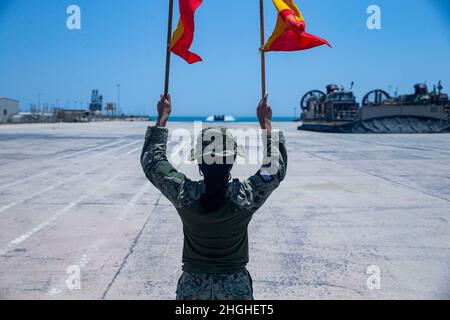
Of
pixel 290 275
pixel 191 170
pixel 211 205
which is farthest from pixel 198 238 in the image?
pixel 191 170

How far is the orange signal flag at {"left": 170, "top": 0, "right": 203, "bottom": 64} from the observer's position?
3045 millimetres

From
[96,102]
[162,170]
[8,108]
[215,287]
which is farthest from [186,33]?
[96,102]

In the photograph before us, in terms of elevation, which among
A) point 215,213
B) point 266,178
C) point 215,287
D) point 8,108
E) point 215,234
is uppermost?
point 8,108

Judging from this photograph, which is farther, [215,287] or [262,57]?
[262,57]

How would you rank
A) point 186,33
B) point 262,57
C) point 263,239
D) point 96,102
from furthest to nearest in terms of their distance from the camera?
point 96,102, point 263,239, point 186,33, point 262,57

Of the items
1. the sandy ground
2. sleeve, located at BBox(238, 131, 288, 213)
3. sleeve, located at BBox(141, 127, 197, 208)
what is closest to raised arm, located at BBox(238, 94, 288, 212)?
sleeve, located at BBox(238, 131, 288, 213)

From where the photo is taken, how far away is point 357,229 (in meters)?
7.10

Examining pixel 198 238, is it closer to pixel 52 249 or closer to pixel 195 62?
pixel 195 62

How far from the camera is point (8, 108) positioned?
89.3 metres

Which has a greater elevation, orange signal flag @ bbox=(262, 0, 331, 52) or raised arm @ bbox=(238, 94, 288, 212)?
orange signal flag @ bbox=(262, 0, 331, 52)

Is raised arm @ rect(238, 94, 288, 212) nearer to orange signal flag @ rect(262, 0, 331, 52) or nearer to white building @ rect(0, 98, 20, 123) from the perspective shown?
orange signal flag @ rect(262, 0, 331, 52)

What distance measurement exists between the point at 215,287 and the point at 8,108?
96511mm

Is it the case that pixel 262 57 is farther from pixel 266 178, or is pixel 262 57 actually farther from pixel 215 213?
pixel 215 213

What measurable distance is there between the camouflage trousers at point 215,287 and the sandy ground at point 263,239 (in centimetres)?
214
